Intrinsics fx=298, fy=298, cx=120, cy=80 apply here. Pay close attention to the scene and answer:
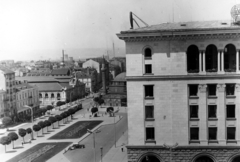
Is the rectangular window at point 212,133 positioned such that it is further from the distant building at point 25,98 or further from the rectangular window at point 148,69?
the distant building at point 25,98

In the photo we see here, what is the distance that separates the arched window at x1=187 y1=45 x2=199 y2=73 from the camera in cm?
3519

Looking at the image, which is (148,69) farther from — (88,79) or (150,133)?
(88,79)

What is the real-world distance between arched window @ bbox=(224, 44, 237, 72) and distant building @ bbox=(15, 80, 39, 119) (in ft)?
207

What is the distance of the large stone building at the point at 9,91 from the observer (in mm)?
80688

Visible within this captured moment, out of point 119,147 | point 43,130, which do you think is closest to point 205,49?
point 119,147

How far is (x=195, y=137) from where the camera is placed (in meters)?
35.2

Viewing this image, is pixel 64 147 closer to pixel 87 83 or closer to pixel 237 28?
pixel 237 28

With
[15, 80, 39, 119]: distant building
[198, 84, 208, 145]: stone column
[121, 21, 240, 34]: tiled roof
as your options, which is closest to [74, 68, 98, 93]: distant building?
[15, 80, 39, 119]: distant building

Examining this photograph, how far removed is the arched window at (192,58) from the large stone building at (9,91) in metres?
59.6

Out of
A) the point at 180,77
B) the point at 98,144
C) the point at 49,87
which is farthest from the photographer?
the point at 49,87

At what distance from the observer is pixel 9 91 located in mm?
83500

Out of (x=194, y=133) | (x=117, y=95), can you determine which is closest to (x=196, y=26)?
(x=194, y=133)

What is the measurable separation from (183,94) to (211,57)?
5573 mm

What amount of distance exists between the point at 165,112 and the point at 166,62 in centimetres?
592
